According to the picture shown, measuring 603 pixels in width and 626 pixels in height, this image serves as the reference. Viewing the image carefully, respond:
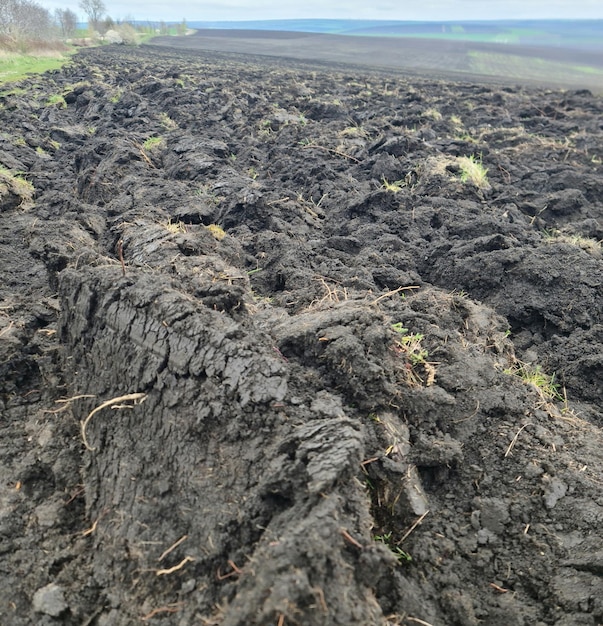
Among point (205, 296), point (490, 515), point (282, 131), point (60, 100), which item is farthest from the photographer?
point (60, 100)

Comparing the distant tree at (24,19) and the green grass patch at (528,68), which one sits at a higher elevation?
the distant tree at (24,19)

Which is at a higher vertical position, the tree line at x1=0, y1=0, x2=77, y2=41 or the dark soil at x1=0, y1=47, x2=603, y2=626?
the tree line at x1=0, y1=0, x2=77, y2=41

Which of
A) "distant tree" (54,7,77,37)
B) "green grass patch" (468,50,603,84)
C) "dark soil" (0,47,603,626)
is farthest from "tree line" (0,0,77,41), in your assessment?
"dark soil" (0,47,603,626)

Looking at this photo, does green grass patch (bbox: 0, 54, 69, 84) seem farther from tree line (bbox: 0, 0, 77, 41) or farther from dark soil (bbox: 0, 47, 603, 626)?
dark soil (bbox: 0, 47, 603, 626)

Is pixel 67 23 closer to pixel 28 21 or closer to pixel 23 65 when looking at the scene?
pixel 28 21

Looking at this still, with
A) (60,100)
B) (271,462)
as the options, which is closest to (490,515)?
(271,462)

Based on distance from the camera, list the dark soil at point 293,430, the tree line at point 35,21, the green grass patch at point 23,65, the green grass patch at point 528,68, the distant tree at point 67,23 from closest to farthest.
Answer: the dark soil at point 293,430
the green grass patch at point 23,65
the green grass patch at point 528,68
the tree line at point 35,21
the distant tree at point 67,23

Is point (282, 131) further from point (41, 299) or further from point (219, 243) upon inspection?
point (41, 299)

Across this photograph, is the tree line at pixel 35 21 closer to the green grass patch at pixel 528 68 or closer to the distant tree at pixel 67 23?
the distant tree at pixel 67 23

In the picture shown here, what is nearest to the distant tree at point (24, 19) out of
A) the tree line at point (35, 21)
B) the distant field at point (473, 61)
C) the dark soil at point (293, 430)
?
the tree line at point (35, 21)

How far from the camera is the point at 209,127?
12969 mm

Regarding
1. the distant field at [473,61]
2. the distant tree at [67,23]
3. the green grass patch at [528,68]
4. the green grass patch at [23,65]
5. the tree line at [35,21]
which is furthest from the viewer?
the distant tree at [67,23]

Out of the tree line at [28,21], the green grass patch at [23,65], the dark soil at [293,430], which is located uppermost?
the tree line at [28,21]

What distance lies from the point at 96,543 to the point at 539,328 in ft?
17.0
